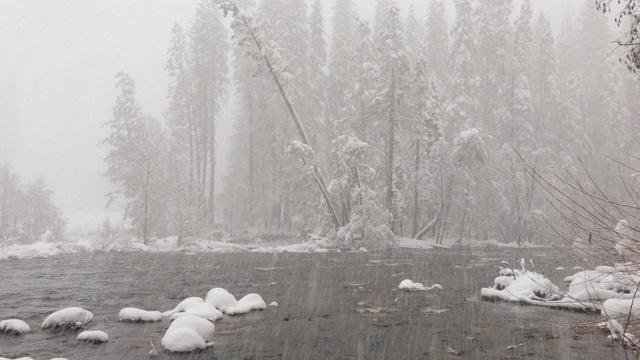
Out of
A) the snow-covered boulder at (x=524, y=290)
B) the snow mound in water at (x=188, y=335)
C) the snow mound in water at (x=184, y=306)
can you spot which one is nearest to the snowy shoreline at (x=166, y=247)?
the snow-covered boulder at (x=524, y=290)

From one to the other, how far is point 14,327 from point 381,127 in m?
24.9

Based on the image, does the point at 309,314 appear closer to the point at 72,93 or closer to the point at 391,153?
the point at 391,153

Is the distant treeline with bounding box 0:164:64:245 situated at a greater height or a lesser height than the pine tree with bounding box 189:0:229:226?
lesser

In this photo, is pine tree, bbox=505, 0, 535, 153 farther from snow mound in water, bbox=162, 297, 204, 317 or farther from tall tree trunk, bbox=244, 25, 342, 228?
snow mound in water, bbox=162, 297, 204, 317

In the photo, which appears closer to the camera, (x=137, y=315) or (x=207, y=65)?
(x=137, y=315)

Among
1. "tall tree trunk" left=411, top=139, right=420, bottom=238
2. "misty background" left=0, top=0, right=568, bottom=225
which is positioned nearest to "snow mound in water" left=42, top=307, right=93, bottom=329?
"tall tree trunk" left=411, top=139, right=420, bottom=238

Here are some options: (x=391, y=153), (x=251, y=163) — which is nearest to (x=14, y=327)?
(x=391, y=153)

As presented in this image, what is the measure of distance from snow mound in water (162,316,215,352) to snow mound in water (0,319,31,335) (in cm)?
234

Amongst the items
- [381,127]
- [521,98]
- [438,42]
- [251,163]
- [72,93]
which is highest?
[72,93]

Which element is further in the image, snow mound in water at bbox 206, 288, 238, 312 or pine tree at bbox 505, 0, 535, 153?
pine tree at bbox 505, 0, 535, 153

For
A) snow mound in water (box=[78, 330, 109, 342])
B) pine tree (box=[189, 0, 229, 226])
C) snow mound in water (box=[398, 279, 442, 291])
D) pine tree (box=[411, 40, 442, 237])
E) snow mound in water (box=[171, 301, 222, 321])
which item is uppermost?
pine tree (box=[189, 0, 229, 226])

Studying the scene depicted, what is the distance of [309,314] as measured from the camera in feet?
31.0

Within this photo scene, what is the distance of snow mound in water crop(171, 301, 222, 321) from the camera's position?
8.73 m

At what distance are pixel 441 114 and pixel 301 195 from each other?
11.4m
